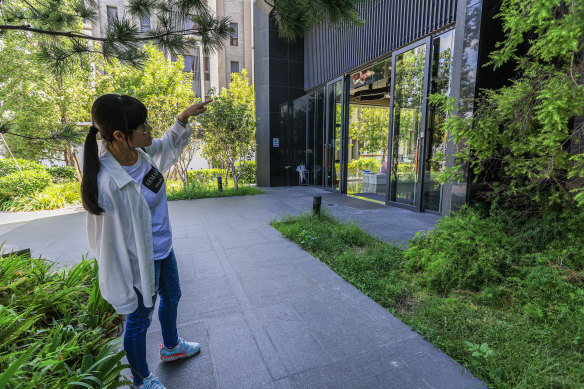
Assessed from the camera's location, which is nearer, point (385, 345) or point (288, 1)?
point (385, 345)

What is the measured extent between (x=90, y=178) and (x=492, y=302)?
3091 millimetres

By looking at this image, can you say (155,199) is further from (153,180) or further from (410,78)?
(410,78)

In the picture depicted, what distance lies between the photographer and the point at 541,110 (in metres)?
2.34

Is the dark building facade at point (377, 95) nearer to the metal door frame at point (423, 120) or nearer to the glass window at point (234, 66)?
the metal door frame at point (423, 120)

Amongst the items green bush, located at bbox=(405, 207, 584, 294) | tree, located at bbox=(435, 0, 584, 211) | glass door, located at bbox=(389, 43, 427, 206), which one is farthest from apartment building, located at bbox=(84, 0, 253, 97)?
green bush, located at bbox=(405, 207, 584, 294)

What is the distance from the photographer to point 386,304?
2.77m

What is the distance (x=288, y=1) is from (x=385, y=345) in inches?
114

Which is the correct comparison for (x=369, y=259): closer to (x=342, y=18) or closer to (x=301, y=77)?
(x=342, y=18)

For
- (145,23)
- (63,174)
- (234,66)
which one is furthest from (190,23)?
(234,66)

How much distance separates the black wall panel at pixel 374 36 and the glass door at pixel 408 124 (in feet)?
1.46

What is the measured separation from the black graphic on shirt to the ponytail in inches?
10.2

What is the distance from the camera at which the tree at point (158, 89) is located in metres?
9.56

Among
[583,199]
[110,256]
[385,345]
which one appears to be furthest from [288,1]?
[385,345]

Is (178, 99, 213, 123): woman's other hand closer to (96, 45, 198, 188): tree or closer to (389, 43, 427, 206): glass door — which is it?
(389, 43, 427, 206): glass door
